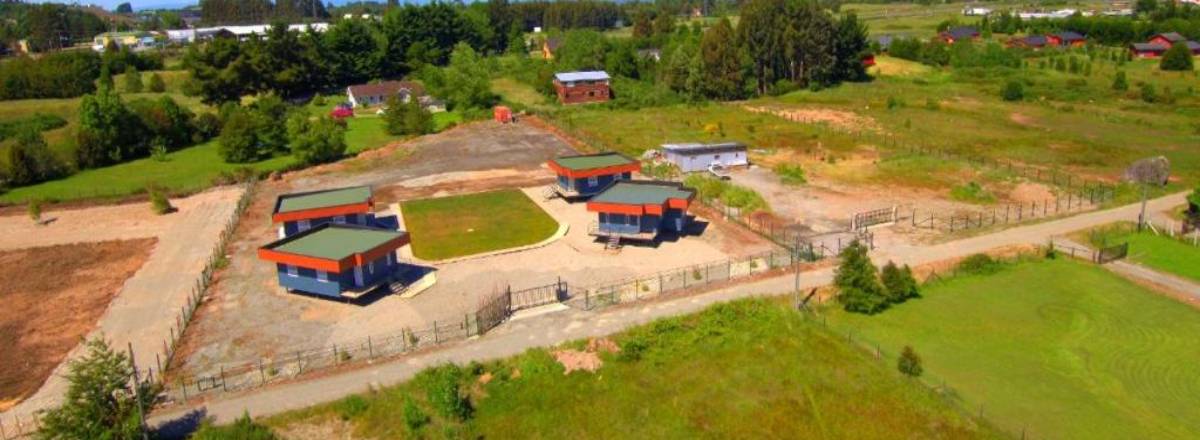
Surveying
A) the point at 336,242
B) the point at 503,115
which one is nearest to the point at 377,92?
the point at 503,115

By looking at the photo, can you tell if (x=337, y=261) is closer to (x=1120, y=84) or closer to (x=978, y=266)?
(x=978, y=266)

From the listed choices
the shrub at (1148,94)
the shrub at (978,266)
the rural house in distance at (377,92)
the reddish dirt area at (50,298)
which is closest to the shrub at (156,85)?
the rural house in distance at (377,92)

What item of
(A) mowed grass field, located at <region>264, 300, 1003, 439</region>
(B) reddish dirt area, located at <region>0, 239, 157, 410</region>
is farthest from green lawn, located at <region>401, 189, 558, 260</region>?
(A) mowed grass field, located at <region>264, 300, 1003, 439</region>

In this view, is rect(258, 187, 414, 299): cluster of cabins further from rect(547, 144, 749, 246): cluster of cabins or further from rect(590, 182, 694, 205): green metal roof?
rect(590, 182, 694, 205): green metal roof

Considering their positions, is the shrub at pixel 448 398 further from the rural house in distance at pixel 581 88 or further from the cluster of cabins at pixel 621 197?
the rural house in distance at pixel 581 88

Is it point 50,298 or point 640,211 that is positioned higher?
point 640,211

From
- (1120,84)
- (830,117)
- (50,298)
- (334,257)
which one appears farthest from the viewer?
(1120,84)

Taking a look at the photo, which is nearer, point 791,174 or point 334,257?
point 334,257
